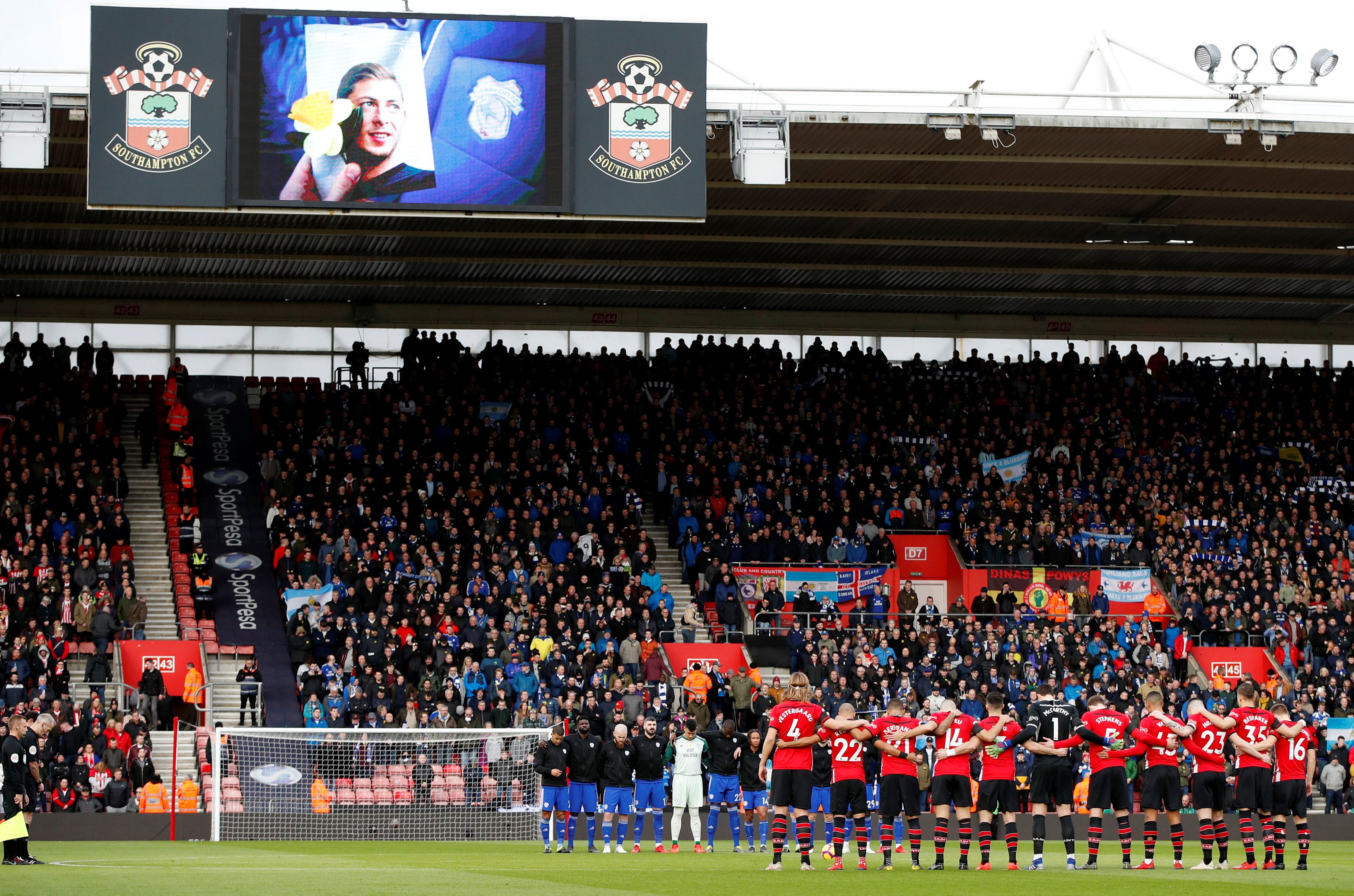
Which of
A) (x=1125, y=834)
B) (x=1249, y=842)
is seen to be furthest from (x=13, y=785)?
(x=1249, y=842)

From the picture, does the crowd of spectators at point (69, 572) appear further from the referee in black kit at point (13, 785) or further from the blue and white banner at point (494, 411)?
the blue and white banner at point (494, 411)

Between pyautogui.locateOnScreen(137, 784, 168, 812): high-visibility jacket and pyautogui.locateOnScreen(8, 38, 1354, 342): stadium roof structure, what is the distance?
9.32 m

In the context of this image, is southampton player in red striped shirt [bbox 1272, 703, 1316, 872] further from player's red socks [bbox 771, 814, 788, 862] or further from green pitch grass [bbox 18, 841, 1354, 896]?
player's red socks [bbox 771, 814, 788, 862]

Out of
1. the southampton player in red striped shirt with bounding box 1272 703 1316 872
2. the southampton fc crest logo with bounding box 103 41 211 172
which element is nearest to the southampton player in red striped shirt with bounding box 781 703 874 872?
the southampton player in red striped shirt with bounding box 1272 703 1316 872

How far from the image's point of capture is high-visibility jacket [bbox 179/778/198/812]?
26797 mm

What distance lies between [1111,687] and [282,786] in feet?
50.1

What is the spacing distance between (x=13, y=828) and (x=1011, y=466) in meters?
27.5

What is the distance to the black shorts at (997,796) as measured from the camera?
61.5ft

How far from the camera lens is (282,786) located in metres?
26.1

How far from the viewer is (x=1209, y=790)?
19.0m

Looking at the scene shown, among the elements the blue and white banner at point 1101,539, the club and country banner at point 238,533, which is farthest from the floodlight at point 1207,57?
the club and country banner at point 238,533

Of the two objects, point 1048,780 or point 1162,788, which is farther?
point 1048,780

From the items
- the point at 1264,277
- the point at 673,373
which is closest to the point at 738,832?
the point at 673,373

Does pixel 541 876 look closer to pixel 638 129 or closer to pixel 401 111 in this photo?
pixel 638 129
